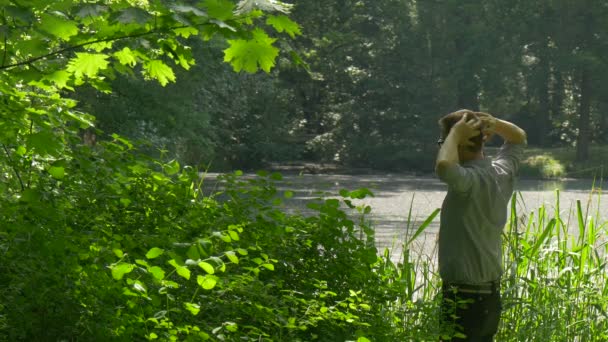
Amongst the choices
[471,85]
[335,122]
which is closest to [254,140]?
[335,122]

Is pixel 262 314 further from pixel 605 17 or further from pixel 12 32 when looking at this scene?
pixel 605 17

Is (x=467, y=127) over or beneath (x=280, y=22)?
beneath

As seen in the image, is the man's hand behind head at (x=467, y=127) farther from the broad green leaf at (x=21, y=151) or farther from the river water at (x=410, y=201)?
the river water at (x=410, y=201)

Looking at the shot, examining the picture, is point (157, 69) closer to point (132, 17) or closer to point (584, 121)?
point (132, 17)

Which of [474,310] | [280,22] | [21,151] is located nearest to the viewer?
[280,22]

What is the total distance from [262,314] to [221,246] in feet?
2.80

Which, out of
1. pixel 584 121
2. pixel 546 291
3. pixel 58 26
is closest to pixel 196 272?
pixel 58 26

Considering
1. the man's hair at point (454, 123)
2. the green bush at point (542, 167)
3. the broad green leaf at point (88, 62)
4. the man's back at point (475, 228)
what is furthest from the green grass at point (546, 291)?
the green bush at point (542, 167)

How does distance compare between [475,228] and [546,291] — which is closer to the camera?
[475,228]

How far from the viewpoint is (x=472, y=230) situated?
434 centimetres

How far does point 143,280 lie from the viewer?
312cm

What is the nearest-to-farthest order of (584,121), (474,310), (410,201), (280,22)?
(280,22) → (474,310) → (410,201) → (584,121)

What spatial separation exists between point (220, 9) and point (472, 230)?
1.59 meters

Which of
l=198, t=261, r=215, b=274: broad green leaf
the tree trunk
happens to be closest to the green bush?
the tree trunk
